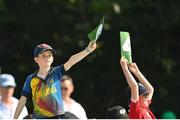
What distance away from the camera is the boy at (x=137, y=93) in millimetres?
6086

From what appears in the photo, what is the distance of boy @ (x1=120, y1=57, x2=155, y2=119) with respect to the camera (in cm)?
609

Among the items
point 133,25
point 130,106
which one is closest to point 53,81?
point 130,106

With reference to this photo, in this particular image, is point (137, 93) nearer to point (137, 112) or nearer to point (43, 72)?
point (137, 112)

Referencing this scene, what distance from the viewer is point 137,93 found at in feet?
20.1

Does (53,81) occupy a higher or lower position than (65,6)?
lower

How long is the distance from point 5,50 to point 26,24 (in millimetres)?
581

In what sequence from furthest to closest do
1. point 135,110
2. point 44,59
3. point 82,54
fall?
point 135,110 < point 44,59 < point 82,54

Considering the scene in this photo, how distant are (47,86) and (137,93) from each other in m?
0.81

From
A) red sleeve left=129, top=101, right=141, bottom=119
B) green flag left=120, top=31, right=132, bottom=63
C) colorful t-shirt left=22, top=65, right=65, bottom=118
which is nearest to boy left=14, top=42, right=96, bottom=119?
colorful t-shirt left=22, top=65, right=65, bottom=118

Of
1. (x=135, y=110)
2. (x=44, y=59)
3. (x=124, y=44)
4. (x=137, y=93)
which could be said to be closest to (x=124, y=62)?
(x=124, y=44)

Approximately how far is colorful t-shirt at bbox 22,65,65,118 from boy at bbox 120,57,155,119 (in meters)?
0.57

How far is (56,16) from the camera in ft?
38.0

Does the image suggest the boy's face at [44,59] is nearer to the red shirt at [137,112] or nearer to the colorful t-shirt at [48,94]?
the colorful t-shirt at [48,94]

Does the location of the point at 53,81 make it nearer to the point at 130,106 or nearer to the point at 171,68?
the point at 130,106
